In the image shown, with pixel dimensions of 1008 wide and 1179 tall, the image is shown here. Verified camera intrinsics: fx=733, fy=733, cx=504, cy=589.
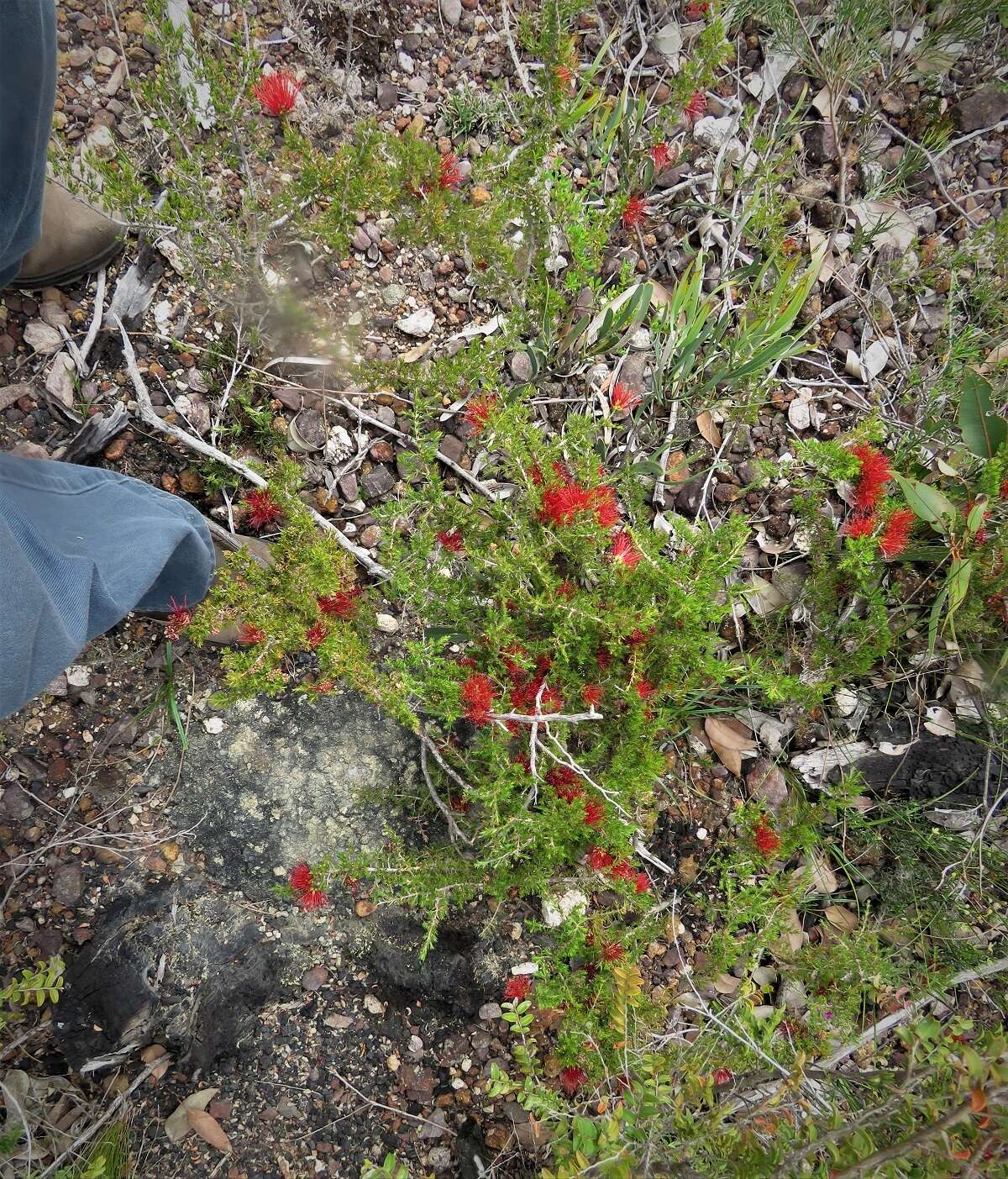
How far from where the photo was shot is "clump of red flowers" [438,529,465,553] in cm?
195

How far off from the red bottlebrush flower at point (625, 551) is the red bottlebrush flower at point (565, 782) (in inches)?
21.8

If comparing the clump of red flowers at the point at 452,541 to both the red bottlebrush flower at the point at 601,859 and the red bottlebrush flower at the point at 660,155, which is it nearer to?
the red bottlebrush flower at the point at 601,859

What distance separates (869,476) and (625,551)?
828mm

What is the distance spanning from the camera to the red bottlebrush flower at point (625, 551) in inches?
73.0

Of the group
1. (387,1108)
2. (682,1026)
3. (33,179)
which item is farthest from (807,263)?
(387,1108)

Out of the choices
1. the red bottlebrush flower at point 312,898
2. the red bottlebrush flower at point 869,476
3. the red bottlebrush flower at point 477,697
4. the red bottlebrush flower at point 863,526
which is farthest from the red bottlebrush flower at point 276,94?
the red bottlebrush flower at point 312,898

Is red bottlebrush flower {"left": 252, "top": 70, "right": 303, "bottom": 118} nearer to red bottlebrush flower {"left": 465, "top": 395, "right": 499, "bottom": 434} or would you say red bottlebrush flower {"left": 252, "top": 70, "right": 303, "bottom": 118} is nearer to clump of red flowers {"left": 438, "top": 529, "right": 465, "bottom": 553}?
red bottlebrush flower {"left": 465, "top": 395, "right": 499, "bottom": 434}

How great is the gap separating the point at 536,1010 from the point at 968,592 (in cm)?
177

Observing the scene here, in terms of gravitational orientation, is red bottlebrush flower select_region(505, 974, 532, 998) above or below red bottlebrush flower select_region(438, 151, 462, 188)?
below

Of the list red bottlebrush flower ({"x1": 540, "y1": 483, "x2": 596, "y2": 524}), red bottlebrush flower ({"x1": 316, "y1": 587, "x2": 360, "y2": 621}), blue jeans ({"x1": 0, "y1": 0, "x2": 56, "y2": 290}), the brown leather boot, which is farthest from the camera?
the brown leather boot

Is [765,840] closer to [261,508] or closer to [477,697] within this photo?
[477,697]

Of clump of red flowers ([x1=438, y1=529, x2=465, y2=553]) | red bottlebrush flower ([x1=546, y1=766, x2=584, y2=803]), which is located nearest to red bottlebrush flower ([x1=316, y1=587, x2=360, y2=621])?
clump of red flowers ([x1=438, y1=529, x2=465, y2=553])

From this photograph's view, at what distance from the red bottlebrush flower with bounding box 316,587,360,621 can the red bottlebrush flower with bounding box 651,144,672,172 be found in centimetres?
183

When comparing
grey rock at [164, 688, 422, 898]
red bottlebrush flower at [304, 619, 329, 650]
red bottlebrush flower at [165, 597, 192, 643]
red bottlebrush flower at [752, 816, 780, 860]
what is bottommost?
red bottlebrush flower at [752, 816, 780, 860]
